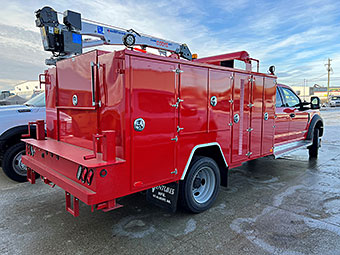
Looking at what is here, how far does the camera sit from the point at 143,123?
294 cm

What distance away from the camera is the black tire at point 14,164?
532cm

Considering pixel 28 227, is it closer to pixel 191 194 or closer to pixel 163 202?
pixel 163 202

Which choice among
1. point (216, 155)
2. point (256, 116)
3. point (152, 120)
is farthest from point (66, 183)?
point (256, 116)

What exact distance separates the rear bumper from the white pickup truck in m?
1.72

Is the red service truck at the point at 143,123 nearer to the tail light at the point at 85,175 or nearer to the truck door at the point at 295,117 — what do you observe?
the tail light at the point at 85,175

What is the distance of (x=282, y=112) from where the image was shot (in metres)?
6.18

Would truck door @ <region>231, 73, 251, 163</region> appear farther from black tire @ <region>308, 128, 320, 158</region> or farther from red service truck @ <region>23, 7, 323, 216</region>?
black tire @ <region>308, 128, 320, 158</region>

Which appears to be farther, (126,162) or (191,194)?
(191,194)

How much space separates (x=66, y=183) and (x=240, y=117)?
3019mm

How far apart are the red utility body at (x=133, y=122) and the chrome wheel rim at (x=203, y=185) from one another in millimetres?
315

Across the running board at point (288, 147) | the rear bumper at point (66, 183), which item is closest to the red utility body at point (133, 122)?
the rear bumper at point (66, 183)

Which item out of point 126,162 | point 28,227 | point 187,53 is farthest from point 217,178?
point 187,53

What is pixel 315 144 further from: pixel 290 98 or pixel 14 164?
pixel 14 164

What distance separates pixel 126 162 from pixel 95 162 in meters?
0.34
